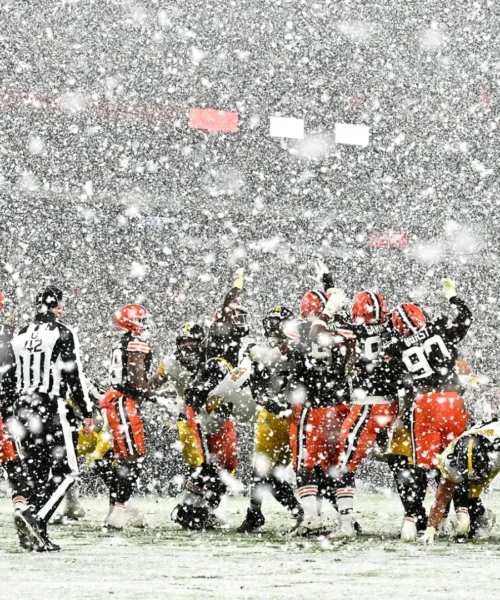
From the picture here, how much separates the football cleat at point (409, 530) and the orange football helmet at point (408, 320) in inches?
52.4

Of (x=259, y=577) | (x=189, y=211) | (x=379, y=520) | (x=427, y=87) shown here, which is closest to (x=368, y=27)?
(x=427, y=87)

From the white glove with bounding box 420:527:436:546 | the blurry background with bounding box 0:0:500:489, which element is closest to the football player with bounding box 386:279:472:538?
the white glove with bounding box 420:527:436:546

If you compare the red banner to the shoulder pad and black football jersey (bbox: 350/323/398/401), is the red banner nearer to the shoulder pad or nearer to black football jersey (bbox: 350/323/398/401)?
the shoulder pad

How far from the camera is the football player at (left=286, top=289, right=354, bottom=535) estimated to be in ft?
27.5

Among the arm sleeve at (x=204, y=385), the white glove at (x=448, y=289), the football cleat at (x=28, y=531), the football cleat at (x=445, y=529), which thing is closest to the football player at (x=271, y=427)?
the arm sleeve at (x=204, y=385)

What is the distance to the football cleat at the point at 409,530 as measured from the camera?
26.1ft

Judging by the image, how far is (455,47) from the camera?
22.7 m

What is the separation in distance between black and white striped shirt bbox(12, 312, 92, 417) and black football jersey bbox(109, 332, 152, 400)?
180 centimetres

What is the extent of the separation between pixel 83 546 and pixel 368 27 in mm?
16870

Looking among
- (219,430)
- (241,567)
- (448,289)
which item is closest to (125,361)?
(219,430)

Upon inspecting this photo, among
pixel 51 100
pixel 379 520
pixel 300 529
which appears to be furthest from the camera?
pixel 51 100

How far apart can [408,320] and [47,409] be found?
8.94ft

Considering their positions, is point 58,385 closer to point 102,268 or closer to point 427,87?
point 102,268

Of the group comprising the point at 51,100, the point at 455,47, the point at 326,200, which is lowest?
the point at 326,200
